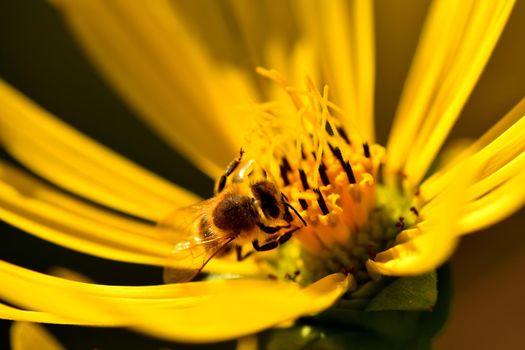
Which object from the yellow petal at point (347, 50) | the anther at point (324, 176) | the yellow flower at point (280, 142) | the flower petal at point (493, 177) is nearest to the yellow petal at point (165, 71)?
the yellow flower at point (280, 142)

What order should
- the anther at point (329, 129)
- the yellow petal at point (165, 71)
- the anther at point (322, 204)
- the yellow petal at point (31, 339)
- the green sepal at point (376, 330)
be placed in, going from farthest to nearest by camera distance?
the yellow petal at point (165, 71) → the anther at point (329, 129) → the anther at point (322, 204) → the green sepal at point (376, 330) → the yellow petal at point (31, 339)

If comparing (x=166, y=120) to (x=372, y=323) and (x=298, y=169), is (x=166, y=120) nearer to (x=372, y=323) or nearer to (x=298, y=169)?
(x=298, y=169)

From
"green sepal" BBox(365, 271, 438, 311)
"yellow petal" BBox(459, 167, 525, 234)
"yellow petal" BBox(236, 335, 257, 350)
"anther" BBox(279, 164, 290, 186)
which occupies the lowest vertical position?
"yellow petal" BBox(459, 167, 525, 234)

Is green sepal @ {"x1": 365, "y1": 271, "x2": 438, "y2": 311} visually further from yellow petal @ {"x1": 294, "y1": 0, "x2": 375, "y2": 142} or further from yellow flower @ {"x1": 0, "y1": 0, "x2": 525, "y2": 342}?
yellow petal @ {"x1": 294, "y1": 0, "x2": 375, "y2": 142}

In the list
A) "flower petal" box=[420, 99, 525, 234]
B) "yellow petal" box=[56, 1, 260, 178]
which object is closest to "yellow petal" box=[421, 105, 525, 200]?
"flower petal" box=[420, 99, 525, 234]

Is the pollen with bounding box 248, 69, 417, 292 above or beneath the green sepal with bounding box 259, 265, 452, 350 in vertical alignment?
above

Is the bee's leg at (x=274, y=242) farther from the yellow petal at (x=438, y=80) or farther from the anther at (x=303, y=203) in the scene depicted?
the yellow petal at (x=438, y=80)
